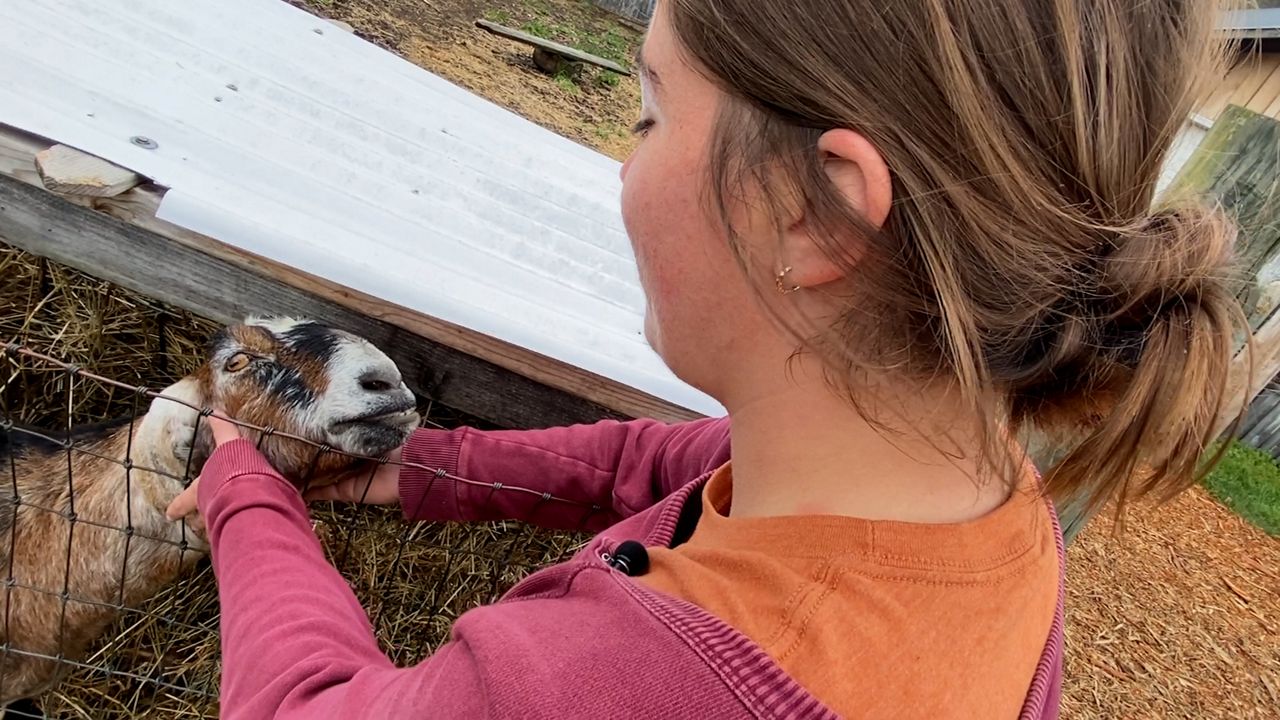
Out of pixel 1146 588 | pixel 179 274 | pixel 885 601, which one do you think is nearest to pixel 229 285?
pixel 179 274

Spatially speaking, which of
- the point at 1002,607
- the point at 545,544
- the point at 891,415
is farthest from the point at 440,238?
the point at 1002,607

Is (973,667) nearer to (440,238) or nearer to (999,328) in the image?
(999,328)

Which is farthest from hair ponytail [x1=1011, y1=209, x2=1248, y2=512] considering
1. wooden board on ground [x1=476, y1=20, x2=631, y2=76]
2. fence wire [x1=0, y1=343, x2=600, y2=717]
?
wooden board on ground [x1=476, y1=20, x2=631, y2=76]

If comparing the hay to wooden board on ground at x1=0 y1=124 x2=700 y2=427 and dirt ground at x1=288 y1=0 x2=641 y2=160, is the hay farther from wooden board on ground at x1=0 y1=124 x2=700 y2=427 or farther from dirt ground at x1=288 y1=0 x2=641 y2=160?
dirt ground at x1=288 y1=0 x2=641 y2=160

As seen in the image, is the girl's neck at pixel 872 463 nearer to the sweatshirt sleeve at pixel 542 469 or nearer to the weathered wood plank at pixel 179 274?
the sweatshirt sleeve at pixel 542 469

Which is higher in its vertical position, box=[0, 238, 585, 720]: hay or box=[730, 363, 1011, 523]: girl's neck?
box=[730, 363, 1011, 523]: girl's neck

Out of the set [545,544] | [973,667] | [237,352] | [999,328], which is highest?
[999,328]

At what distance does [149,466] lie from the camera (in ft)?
7.07

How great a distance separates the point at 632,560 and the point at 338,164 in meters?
1.93

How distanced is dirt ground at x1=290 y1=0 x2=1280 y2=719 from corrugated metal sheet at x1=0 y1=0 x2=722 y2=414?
2569 millimetres

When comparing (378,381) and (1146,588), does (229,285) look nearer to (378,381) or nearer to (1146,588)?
(378,381)

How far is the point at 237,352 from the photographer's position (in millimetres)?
1975

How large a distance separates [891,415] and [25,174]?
6.91ft

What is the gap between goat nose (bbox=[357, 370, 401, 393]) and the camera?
6.25 ft
